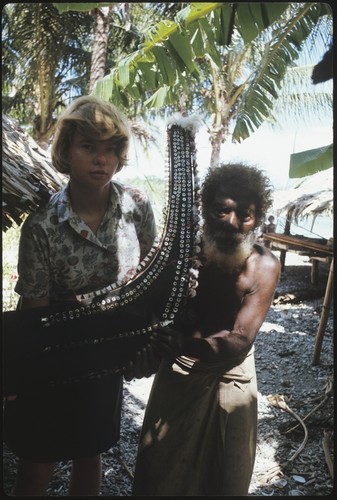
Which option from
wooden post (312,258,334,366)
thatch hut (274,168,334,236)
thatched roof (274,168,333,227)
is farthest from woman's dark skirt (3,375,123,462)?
thatched roof (274,168,333,227)

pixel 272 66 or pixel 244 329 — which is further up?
pixel 272 66

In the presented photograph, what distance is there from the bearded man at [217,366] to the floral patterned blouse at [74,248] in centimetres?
26

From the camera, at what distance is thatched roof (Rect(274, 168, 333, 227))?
596cm

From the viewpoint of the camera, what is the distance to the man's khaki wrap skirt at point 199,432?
1.46m

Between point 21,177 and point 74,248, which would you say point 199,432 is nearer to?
point 74,248

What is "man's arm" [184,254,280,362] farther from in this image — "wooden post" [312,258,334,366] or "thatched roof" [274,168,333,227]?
"thatched roof" [274,168,333,227]

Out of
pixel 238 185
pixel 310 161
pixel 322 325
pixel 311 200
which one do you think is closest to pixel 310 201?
pixel 311 200

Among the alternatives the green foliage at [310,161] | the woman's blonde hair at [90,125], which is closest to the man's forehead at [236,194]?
the woman's blonde hair at [90,125]

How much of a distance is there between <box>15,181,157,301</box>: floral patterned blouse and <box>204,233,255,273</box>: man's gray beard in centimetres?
25

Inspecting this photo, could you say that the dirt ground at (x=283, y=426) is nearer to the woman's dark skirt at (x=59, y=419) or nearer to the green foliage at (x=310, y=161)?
the woman's dark skirt at (x=59, y=419)

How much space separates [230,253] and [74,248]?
52cm

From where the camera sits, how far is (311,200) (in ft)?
20.3

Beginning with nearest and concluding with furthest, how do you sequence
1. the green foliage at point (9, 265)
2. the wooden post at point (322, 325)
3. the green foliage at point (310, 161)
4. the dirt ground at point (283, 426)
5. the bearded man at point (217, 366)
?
the bearded man at point (217, 366)
the dirt ground at point (283, 426)
the green foliage at point (310, 161)
the wooden post at point (322, 325)
the green foliage at point (9, 265)

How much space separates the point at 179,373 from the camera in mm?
1477
